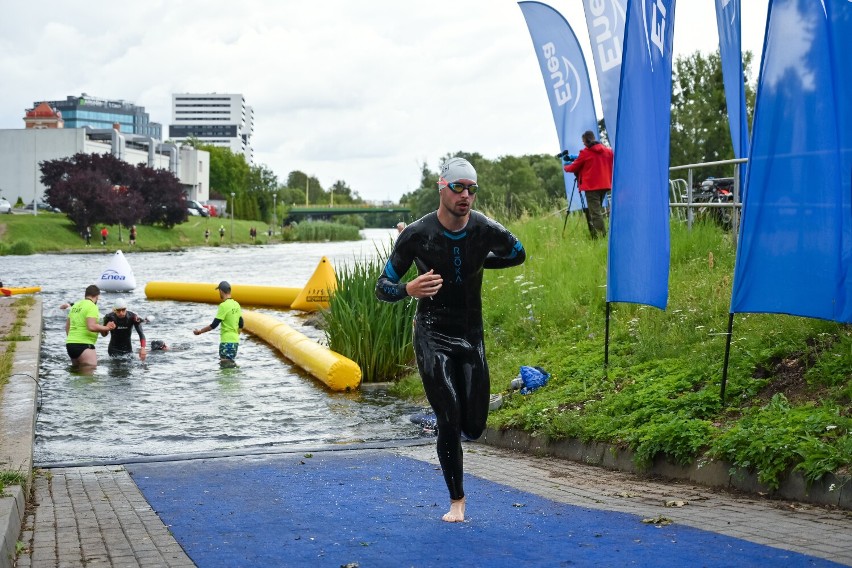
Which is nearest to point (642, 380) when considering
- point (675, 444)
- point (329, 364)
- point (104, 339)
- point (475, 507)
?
point (675, 444)

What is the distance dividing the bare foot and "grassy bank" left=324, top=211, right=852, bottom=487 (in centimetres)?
225

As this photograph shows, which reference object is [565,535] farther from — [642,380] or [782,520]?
[642,380]

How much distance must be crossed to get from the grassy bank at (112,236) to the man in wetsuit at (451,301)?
207 feet

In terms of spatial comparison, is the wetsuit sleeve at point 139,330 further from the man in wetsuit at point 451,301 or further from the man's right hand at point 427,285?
the man's right hand at point 427,285

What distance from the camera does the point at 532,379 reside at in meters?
12.2

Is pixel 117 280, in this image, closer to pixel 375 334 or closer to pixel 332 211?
pixel 375 334

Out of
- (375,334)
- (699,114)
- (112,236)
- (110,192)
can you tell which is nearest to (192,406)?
(375,334)

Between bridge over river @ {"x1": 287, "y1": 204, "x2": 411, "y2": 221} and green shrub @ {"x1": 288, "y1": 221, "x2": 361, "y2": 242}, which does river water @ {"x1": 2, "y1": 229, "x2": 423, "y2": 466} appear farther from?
bridge over river @ {"x1": 287, "y1": 204, "x2": 411, "y2": 221}

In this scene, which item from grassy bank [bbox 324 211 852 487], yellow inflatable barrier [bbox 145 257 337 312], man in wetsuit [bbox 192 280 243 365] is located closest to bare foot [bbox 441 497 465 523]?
grassy bank [bbox 324 211 852 487]

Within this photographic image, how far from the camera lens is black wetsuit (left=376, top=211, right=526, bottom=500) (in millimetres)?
6797

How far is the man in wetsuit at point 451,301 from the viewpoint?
6738 mm

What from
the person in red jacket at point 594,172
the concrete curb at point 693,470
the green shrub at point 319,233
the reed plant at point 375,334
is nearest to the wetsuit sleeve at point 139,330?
the reed plant at point 375,334

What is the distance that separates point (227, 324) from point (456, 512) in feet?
41.1

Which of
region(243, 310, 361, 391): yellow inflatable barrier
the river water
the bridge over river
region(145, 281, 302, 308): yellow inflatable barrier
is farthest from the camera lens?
the bridge over river
